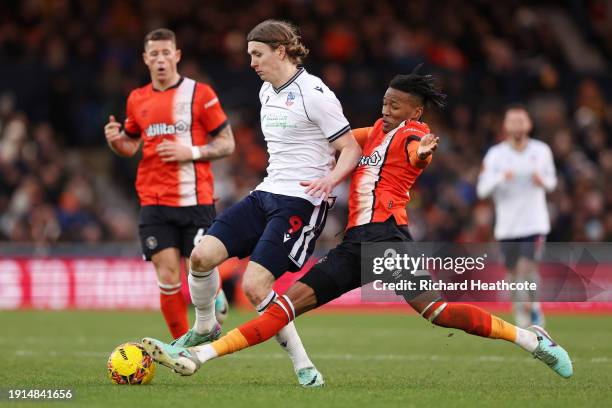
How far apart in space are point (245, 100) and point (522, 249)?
965 cm

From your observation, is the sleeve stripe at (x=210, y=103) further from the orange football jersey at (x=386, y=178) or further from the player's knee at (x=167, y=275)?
the orange football jersey at (x=386, y=178)

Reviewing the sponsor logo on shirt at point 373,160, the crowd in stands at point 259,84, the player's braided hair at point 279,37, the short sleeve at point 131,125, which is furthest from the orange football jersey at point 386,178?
the crowd in stands at point 259,84

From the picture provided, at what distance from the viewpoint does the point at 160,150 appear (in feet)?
32.7

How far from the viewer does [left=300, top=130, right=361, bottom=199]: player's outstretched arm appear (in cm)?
801

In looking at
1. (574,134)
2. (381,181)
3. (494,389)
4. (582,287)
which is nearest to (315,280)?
(381,181)

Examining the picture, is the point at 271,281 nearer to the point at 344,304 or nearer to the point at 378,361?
the point at 378,361

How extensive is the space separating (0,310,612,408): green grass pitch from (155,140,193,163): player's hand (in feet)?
5.97

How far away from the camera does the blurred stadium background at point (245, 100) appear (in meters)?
19.2

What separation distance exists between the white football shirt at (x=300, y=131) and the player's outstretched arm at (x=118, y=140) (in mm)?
2103

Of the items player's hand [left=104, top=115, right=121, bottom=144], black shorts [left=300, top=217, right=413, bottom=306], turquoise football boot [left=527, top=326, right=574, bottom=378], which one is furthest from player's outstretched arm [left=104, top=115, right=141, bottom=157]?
turquoise football boot [left=527, top=326, right=574, bottom=378]

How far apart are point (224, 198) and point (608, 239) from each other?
6497mm

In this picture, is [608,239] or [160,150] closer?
[160,150]

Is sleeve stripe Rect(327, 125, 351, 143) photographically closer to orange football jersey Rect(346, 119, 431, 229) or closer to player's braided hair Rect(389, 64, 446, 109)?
orange football jersey Rect(346, 119, 431, 229)

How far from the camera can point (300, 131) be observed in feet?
27.3
